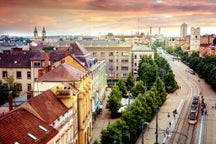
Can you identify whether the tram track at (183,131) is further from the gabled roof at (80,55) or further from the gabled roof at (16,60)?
the gabled roof at (16,60)

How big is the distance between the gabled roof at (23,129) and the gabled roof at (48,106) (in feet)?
3.65

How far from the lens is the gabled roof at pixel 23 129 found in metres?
30.3

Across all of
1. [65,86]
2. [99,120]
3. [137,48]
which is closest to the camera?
[65,86]

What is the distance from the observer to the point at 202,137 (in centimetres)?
6184

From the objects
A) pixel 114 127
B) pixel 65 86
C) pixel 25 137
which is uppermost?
pixel 65 86

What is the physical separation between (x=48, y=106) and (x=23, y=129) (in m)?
7.97

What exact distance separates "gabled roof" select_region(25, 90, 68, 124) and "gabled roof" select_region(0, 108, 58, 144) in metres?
1.11

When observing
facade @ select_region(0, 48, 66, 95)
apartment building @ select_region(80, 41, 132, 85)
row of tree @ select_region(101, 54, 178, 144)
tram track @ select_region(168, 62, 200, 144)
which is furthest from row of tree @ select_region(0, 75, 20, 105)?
apartment building @ select_region(80, 41, 132, 85)

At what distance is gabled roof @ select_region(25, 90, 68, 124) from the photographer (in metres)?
37.3

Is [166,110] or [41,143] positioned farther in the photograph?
[166,110]

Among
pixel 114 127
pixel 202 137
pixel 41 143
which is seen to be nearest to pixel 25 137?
pixel 41 143

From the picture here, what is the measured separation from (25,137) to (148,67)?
8531cm

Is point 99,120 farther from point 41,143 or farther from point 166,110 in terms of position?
point 41,143

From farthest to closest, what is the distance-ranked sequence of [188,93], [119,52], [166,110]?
[119,52], [188,93], [166,110]
